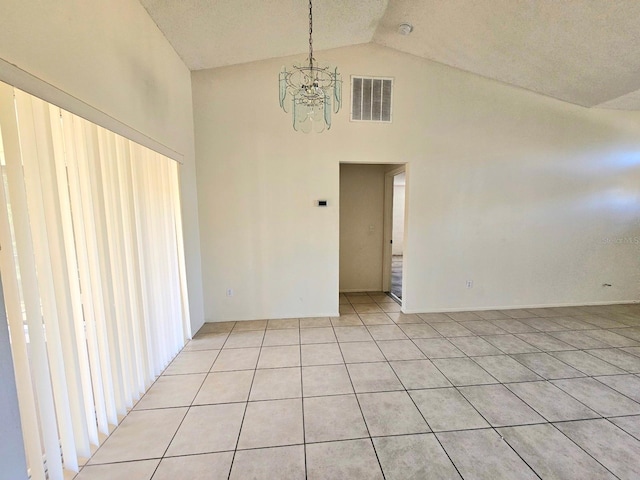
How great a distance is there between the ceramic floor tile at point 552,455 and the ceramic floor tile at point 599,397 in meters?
0.57

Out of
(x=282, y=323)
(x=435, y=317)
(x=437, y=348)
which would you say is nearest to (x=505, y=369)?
(x=437, y=348)

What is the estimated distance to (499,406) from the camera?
2.09 m

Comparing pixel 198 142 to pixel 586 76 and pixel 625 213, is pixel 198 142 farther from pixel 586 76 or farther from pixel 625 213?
pixel 625 213

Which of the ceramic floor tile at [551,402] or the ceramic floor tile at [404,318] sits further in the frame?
the ceramic floor tile at [404,318]

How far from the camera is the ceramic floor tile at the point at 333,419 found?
5.95 ft

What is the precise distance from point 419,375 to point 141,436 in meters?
2.24

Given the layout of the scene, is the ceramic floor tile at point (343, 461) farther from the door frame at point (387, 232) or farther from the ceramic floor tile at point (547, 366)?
the door frame at point (387, 232)

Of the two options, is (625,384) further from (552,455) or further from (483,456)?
(483,456)

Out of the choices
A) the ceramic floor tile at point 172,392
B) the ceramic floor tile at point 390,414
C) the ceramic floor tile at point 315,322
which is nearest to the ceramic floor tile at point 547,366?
the ceramic floor tile at point 390,414

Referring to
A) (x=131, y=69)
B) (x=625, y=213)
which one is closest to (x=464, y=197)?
(x=625, y=213)

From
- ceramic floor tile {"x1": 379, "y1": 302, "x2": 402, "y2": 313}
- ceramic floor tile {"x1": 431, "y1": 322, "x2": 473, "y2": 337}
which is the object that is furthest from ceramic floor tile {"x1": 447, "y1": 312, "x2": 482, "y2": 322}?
ceramic floor tile {"x1": 379, "y1": 302, "x2": 402, "y2": 313}

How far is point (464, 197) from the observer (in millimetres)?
3943

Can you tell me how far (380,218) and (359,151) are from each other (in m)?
1.78

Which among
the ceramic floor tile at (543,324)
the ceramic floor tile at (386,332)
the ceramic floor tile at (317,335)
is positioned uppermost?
the ceramic floor tile at (317,335)
